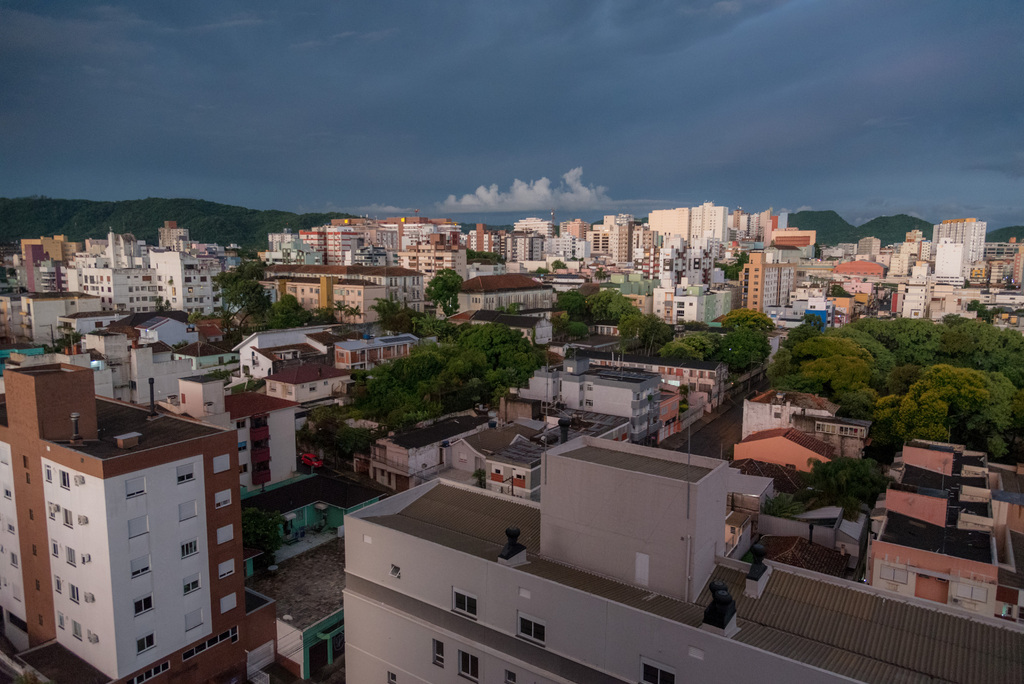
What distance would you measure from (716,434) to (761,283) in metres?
29.3

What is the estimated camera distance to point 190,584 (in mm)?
9562

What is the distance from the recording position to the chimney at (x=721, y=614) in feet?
17.8

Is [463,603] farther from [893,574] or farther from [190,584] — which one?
[893,574]

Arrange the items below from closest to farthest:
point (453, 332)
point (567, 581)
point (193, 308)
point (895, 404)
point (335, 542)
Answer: point (567, 581) → point (335, 542) → point (895, 404) → point (453, 332) → point (193, 308)

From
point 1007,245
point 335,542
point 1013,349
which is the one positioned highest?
point 1007,245

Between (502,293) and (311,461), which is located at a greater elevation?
(502,293)

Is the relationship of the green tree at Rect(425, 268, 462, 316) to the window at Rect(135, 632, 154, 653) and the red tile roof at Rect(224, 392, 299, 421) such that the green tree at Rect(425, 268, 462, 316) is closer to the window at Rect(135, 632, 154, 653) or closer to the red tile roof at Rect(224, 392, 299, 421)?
the red tile roof at Rect(224, 392, 299, 421)

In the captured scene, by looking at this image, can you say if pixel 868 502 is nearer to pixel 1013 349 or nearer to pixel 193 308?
pixel 1013 349

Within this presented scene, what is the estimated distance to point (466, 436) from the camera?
17781 millimetres

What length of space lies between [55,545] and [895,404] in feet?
71.0

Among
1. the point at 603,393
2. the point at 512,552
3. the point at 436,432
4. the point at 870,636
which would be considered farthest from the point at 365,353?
the point at 870,636

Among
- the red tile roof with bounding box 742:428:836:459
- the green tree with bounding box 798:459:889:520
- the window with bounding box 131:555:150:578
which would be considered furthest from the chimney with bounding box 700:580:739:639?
the red tile roof with bounding box 742:428:836:459

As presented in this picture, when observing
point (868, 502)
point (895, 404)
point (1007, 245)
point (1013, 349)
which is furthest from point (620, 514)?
point (1007, 245)

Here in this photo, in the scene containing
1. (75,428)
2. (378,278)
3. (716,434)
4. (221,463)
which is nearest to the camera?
(75,428)
